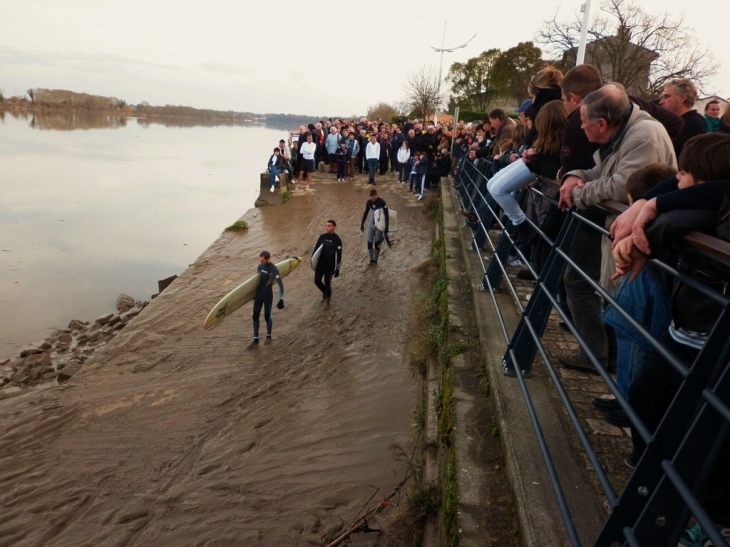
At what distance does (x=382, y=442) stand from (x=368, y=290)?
5720 millimetres

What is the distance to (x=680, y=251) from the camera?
1.93 metres

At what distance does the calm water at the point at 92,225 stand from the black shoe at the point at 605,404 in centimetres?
1190

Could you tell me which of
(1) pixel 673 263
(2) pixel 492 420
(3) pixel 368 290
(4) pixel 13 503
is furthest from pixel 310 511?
(3) pixel 368 290

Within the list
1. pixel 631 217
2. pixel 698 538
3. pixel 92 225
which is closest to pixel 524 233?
pixel 631 217

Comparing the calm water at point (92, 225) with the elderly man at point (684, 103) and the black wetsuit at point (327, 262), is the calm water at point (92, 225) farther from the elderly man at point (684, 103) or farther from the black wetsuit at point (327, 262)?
the elderly man at point (684, 103)

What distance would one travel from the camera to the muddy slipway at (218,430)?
4730 millimetres

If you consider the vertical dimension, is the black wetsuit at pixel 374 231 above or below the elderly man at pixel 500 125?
below

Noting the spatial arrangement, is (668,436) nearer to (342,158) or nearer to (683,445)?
(683,445)

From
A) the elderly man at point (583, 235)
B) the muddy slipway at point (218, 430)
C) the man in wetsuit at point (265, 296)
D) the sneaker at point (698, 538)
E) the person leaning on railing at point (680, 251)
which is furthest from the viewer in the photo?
the man in wetsuit at point (265, 296)

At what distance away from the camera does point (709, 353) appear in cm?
158

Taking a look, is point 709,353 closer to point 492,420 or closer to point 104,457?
point 492,420

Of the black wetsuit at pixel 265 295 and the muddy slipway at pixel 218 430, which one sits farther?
the black wetsuit at pixel 265 295

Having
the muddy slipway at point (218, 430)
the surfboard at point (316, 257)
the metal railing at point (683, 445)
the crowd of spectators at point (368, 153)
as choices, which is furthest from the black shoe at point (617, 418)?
the crowd of spectators at point (368, 153)

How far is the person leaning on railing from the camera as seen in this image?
189 cm
